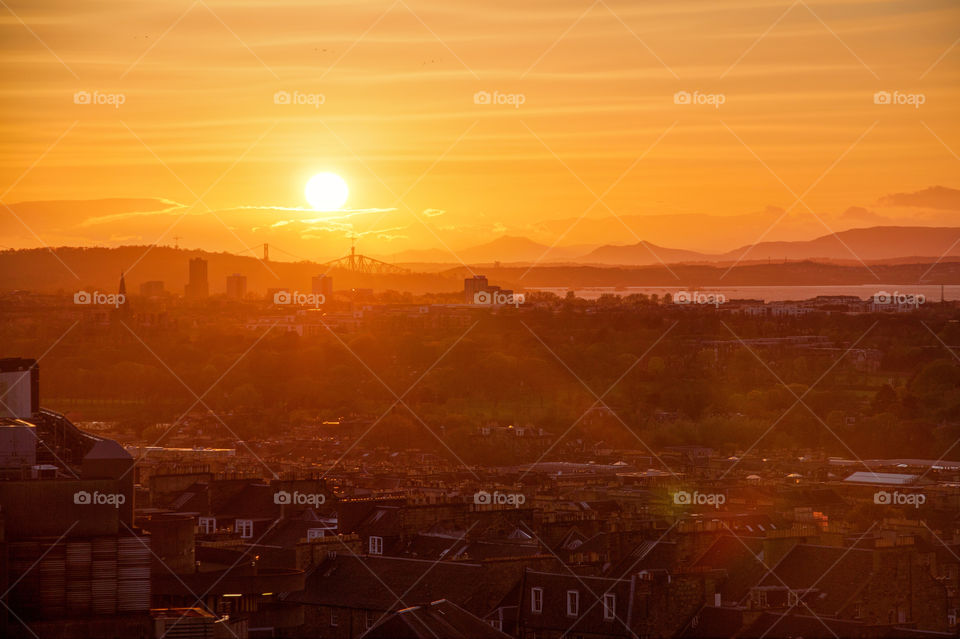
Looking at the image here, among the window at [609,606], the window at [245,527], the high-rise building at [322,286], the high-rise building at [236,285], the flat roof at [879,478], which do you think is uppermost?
the high-rise building at [236,285]

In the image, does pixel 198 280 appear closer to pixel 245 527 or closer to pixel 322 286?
Result: pixel 322 286

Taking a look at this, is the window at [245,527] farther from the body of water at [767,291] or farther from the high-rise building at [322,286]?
the body of water at [767,291]

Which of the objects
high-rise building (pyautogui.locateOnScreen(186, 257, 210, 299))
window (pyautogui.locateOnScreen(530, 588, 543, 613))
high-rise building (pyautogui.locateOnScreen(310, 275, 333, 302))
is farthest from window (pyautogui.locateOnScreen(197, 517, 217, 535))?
high-rise building (pyautogui.locateOnScreen(186, 257, 210, 299))

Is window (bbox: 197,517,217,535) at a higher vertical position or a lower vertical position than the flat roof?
lower

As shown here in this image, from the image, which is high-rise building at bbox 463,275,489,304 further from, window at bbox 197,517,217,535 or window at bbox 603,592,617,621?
window at bbox 603,592,617,621

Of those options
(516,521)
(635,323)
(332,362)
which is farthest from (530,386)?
(516,521)

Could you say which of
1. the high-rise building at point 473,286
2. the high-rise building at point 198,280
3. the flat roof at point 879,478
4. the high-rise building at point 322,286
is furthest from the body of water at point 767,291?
the flat roof at point 879,478

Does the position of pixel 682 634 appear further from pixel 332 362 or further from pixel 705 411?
pixel 332 362
